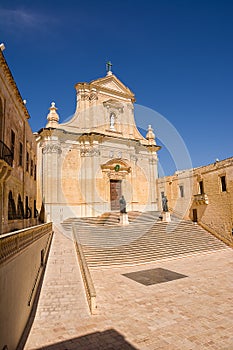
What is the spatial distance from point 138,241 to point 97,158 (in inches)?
363

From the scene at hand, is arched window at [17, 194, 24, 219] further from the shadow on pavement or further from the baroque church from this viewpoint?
the shadow on pavement

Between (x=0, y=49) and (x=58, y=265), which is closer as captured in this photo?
(x=0, y=49)

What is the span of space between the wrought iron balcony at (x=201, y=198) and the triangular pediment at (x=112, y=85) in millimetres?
12787

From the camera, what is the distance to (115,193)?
23.6 meters

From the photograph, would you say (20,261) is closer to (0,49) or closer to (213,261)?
A: (0,49)

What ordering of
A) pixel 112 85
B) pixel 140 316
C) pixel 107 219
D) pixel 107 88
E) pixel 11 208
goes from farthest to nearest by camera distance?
pixel 112 85, pixel 107 88, pixel 107 219, pixel 11 208, pixel 140 316

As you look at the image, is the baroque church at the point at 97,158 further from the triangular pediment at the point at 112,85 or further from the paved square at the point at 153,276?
the paved square at the point at 153,276

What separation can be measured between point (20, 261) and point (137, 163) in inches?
814

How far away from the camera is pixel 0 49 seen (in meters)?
8.16

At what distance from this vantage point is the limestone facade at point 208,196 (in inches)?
739

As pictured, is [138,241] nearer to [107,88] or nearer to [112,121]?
[112,121]

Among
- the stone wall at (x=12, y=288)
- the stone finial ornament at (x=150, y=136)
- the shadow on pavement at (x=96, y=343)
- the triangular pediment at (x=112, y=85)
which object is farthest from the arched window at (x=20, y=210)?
the stone finial ornament at (x=150, y=136)

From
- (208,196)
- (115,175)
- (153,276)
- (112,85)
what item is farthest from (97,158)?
(153,276)

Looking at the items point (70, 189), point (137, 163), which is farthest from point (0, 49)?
point (137, 163)
